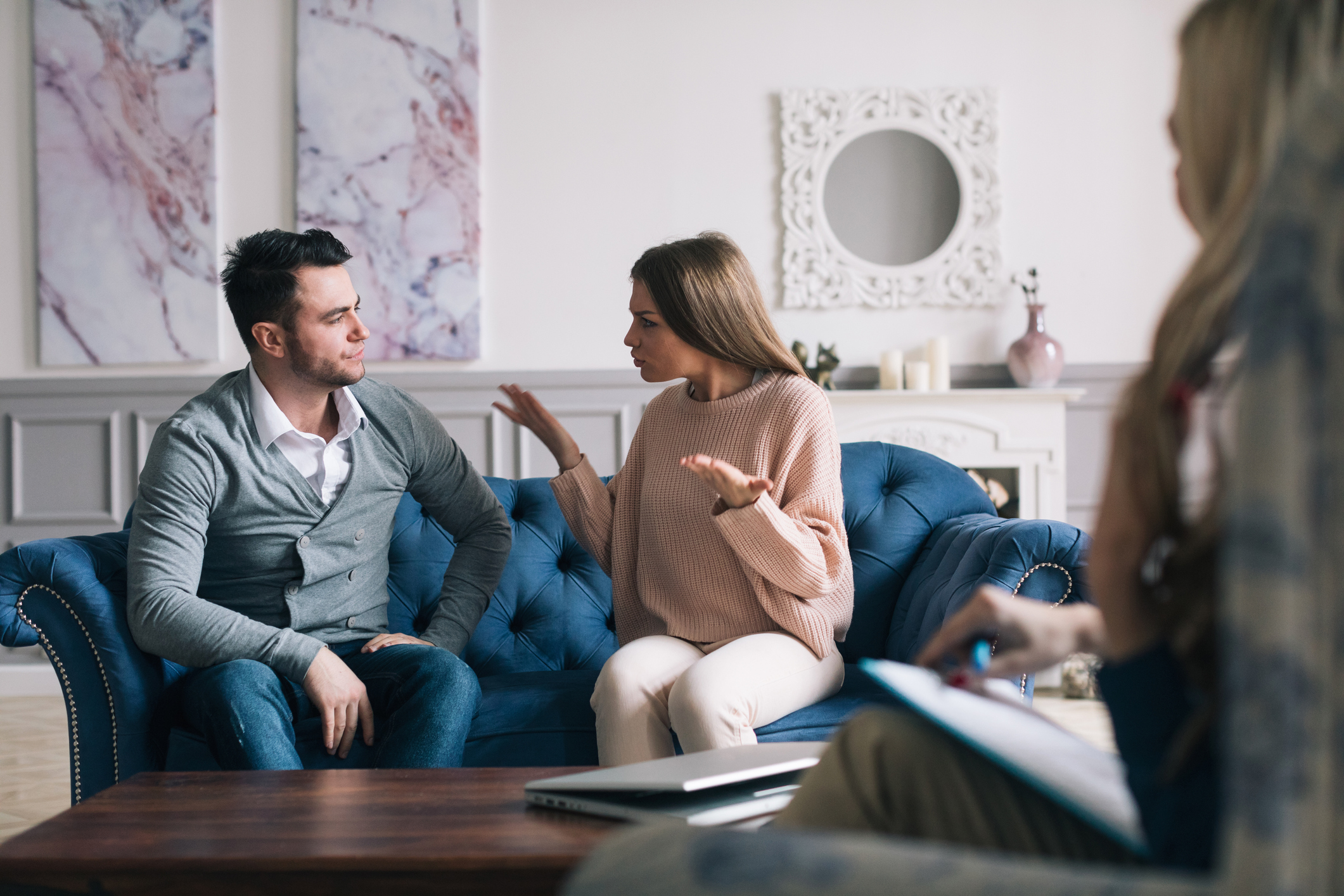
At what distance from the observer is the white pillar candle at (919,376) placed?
3.62 metres

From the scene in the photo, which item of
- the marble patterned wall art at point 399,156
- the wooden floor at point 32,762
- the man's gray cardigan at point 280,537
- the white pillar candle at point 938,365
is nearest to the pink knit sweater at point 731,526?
the man's gray cardigan at point 280,537

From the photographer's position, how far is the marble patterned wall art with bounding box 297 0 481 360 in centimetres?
375

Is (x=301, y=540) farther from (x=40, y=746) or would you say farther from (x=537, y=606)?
(x=40, y=746)

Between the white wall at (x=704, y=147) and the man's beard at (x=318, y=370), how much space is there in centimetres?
Answer: 197

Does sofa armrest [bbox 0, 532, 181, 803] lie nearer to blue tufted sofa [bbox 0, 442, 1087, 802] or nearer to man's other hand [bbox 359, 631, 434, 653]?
blue tufted sofa [bbox 0, 442, 1087, 802]

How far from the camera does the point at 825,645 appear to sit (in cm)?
169

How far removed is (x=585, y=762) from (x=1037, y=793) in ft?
3.63

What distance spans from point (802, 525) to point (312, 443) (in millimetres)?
852

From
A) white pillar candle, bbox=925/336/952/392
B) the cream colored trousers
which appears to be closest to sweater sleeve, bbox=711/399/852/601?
the cream colored trousers

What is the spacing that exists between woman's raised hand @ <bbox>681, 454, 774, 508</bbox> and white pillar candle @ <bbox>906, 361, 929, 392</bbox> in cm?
217

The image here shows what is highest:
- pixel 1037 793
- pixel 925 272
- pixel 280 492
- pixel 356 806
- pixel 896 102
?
pixel 896 102

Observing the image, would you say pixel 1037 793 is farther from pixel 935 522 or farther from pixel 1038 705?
pixel 1038 705

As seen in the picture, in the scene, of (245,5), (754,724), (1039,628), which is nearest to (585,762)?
(754,724)

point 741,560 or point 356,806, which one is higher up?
point 741,560
